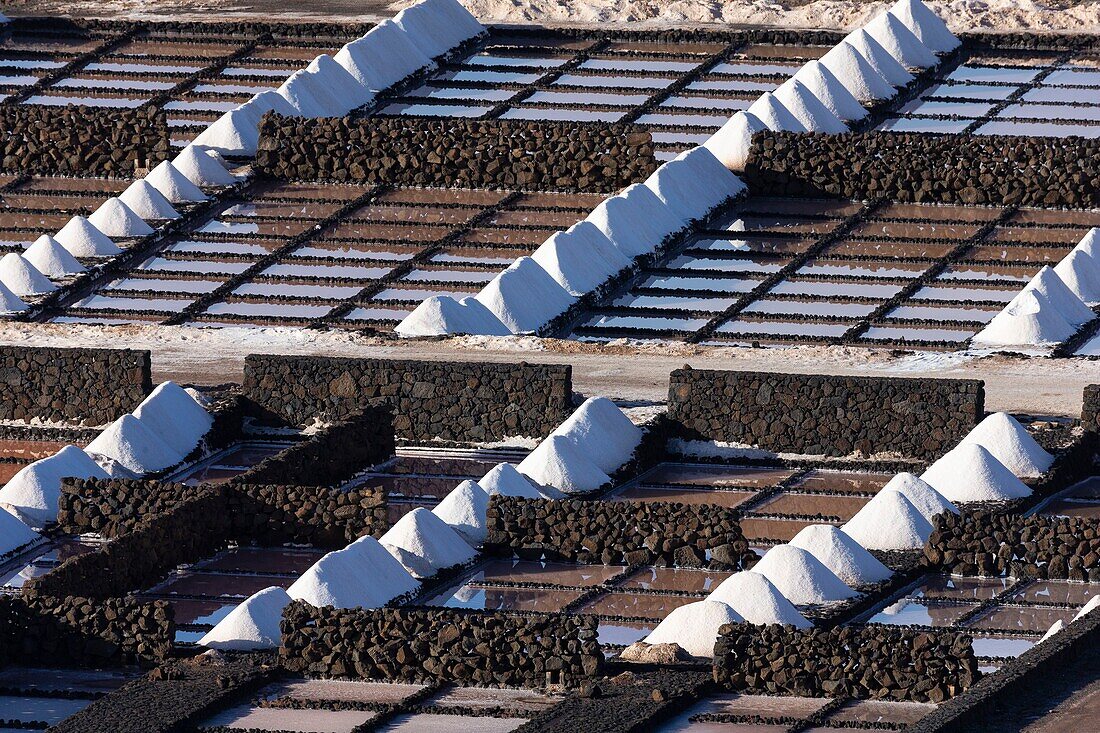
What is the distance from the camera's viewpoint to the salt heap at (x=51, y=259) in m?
44.1

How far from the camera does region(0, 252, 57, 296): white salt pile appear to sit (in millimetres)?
43500

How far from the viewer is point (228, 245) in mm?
45219

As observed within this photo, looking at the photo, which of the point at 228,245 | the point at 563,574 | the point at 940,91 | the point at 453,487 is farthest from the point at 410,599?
the point at 940,91

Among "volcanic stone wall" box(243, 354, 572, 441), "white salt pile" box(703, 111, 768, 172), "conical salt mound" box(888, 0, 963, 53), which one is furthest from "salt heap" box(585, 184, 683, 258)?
"conical salt mound" box(888, 0, 963, 53)

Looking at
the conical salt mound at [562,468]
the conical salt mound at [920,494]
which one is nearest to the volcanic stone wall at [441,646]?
the conical salt mound at [920,494]

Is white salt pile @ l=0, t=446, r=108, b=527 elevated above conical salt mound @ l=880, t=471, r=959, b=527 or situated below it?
above

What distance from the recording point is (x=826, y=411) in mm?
36031

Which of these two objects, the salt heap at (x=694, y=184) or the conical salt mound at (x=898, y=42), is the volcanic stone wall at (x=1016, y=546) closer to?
the salt heap at (x=694, y=184)

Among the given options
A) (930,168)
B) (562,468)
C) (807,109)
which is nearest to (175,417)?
(562,468)

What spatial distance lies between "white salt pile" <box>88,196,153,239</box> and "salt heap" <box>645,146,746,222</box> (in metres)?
6.81

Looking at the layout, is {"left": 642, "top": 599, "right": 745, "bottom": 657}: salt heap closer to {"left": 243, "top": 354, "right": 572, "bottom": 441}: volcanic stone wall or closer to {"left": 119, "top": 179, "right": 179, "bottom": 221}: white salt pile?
{"left": 243, "top": 354, "right": 572, "bottom": 441}: volcanic stone wall

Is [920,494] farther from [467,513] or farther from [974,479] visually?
[467,513]

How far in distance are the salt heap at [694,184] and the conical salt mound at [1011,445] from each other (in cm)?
1049

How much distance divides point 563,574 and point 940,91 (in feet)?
63.4
